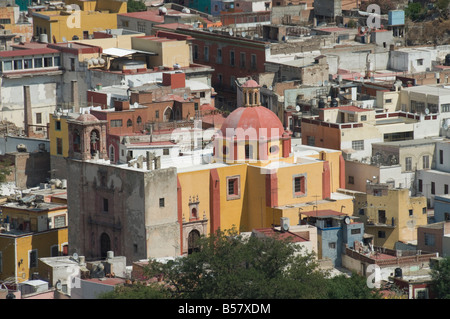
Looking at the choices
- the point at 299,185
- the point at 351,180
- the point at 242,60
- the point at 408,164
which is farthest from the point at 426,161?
the point at 242,60

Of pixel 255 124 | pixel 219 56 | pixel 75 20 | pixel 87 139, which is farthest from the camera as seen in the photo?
pixel 75 20

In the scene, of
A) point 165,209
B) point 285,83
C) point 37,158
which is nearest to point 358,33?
point 285,83

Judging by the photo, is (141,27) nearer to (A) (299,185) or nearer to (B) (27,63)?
(B) (27,63)

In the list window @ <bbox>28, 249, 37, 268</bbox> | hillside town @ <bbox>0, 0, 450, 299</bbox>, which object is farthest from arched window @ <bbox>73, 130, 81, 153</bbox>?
window @ <bbox>28, 249, 37, 268</bbox>

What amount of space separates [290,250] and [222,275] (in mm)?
4650

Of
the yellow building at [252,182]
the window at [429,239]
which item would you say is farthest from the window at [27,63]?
the window at [429,239]

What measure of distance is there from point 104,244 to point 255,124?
1043 cm

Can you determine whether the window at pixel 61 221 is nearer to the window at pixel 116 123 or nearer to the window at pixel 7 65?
the window at pixel 116 123

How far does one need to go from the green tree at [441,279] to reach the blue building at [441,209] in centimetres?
1165

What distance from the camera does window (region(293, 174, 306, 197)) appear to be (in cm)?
10206

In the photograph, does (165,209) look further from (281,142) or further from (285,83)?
(285,83)

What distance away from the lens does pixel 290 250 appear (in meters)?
91.3

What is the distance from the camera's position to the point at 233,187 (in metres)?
102
